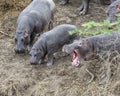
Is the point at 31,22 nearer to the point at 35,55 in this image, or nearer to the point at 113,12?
the point at 35,55

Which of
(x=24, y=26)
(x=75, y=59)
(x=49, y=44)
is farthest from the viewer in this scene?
(x=24, y=26)

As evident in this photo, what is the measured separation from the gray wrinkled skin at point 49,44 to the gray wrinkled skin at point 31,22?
14.9 inches

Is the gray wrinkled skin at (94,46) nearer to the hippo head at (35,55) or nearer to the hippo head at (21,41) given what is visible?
the hippo head at (35,55)

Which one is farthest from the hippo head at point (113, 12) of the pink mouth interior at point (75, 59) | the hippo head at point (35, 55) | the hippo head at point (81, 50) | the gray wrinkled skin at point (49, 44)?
the hippo head at point (35, 55)

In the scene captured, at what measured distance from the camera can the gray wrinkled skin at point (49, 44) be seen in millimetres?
6824

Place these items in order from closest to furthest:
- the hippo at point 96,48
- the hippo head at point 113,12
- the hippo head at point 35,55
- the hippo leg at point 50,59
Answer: the hippo at point 96,48
the hippo head at point 35,55
the hippo leg at point 50,59
the hippo head at point 113,12

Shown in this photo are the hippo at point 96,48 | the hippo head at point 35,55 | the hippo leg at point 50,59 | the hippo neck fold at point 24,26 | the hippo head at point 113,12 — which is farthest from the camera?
the hippo neck fold at point 24,26

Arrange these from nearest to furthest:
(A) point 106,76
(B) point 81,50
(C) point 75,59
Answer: (A) point 106,76 < (B) point 81,50 < (C) point 75,59

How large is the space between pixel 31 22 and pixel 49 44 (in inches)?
31.4

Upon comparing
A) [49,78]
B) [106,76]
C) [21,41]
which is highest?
[21,41]

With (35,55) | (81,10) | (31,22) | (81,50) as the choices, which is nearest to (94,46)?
(81,50)

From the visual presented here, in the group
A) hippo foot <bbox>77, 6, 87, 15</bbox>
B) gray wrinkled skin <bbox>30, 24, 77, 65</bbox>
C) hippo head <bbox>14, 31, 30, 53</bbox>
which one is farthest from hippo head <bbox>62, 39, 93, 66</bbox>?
hippo foot <bbox>77, 6, 87, 15</bbox>

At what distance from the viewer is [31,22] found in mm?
7504

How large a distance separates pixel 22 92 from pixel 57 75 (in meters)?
0.68
